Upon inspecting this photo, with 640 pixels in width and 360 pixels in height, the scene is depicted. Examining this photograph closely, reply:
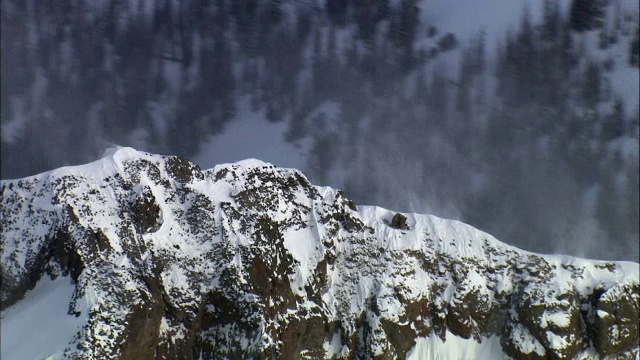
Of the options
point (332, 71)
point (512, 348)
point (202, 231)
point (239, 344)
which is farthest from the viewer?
point (332, 71)

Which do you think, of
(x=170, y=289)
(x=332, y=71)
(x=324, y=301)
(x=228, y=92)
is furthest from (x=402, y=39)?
(x=170, y=289)

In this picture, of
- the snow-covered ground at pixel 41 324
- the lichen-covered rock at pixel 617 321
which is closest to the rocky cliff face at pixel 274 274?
the lichen-covered rock at pixel 617 321

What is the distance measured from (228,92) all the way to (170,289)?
9.92 m

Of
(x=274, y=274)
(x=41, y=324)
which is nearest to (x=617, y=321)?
(x=274, y=274)

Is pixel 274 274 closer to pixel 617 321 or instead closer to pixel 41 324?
pixel 41 324

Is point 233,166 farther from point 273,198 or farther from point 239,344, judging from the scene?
point 239,344

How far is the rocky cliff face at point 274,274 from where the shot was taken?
27.7 metres

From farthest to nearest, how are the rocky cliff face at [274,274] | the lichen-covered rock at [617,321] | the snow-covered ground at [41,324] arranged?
the lichen-covered rock at [617,321] → the rocky cliff face at [274,274] → the snow-covered ground at [41,324]

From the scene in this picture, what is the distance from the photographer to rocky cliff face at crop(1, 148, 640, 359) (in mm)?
27719

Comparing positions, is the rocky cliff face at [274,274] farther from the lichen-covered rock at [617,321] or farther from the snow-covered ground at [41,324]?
the snow-covered ground at [41,324]

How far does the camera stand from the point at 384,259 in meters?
32.9

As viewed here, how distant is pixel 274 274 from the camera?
3008cm

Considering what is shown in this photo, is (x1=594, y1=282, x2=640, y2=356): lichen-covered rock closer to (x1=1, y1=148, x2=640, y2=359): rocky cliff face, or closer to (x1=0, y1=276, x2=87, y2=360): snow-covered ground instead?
(x1=1, y1=148, x2=640, y2=359): rocky cliff face

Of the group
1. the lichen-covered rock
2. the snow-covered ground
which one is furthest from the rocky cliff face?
the snow-covered ground
